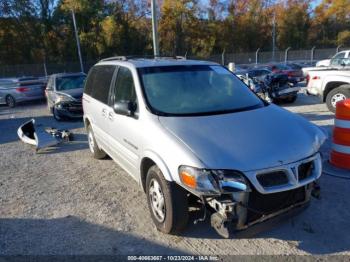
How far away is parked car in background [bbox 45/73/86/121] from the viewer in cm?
1134

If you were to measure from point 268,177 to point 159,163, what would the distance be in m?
1.10

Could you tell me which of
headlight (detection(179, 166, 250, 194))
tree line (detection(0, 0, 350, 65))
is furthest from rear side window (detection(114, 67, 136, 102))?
tree line (detection(0, 0, 350, 65))

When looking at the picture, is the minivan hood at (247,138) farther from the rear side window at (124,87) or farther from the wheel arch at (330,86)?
the wheel arch at (330,86)

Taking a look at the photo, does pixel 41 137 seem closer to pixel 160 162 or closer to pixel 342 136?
pixel 160 162

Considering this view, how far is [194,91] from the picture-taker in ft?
14.4

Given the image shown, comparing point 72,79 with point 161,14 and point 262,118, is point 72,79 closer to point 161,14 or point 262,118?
point 262,118

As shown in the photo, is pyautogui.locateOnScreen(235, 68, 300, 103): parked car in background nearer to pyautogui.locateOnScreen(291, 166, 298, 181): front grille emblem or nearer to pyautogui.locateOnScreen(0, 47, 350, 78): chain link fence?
pyautogui.locateOnScreen(291, 166, 298, 181): front grille emblem

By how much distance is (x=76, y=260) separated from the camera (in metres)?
3.40

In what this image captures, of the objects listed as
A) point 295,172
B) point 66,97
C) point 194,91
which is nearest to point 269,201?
point 295,172

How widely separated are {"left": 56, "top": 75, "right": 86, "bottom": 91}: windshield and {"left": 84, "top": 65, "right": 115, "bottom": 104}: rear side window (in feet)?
19.1

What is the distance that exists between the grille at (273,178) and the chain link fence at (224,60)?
27178 millimetres

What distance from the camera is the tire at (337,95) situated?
9294 mm

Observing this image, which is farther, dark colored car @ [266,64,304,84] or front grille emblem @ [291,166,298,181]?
dark colored car @ [266,64,304,84]

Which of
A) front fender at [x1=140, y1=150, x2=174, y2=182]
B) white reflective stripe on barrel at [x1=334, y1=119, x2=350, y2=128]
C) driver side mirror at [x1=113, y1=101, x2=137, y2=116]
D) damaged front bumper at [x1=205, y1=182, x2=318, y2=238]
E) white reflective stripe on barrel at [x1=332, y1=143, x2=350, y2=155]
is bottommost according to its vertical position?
white reflective stripe on barrel at [x1=332, y1=143, x2=350, y2=155]
